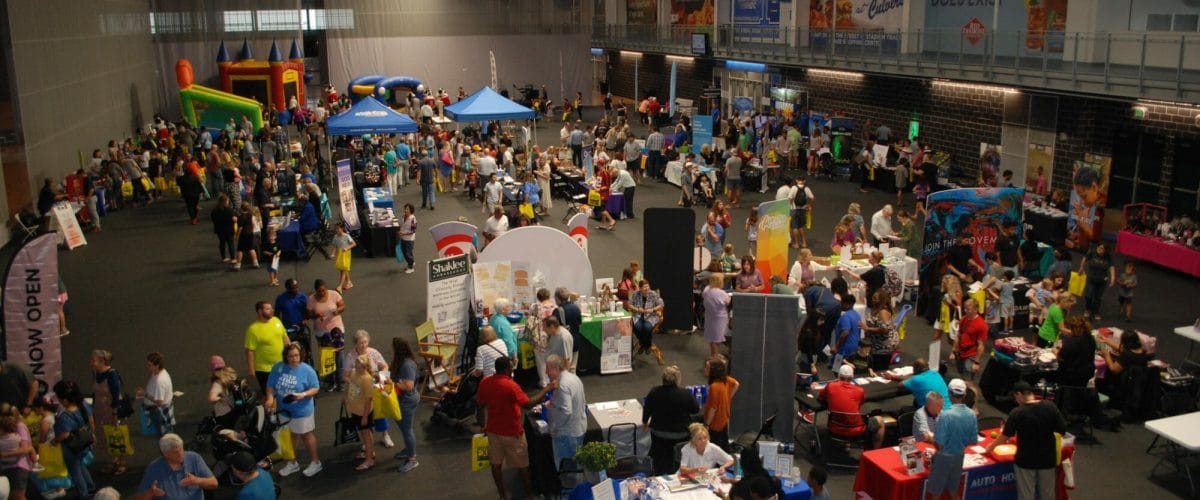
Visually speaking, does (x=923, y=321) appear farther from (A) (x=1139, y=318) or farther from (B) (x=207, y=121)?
(B) (x=207, y=121)

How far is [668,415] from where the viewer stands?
8625 mm

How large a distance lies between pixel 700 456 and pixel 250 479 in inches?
136

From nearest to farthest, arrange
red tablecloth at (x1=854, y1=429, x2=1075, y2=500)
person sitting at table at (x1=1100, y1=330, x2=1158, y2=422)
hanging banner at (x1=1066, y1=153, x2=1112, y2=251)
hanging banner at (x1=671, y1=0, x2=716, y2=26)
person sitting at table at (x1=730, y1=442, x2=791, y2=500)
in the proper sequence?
person sitting at table at (x1=730, y1=442, x2=791, y2=500) < red tablecloth at (x1=854, y1=429, x2=1075, y2=500) < person sitting at table at (x1=1100, y1=330, x2=1158, y2=422) < hanging banner at (x1=1066, y1=153, x2=1112, y2=251) < hanging banner at (x1=671, y1=0, x2=716, y2=26)

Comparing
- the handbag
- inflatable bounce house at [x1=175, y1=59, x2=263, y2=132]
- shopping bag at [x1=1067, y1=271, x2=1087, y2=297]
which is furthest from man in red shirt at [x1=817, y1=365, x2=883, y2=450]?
inflatable bounce house at [x1=175, y1=59, x2=263, y2=132]

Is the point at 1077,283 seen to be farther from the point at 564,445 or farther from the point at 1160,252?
the point at 564,445

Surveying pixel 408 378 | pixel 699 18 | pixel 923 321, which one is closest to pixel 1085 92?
pixel 923 321

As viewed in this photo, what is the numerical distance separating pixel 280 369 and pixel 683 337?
19.3 feet

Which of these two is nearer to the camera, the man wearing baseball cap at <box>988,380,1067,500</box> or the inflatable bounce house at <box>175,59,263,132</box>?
the man wearing baseball cap at <box>988,380,1067,500</box>

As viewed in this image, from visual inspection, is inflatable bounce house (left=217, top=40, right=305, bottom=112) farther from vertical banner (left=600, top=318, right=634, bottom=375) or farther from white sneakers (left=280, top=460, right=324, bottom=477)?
white sneakers (left=280, top=460, right=324, bottom=477)

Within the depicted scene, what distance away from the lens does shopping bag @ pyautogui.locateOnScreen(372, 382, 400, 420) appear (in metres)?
9.26

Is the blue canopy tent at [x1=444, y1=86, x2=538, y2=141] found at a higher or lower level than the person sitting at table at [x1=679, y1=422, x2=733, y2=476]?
higher

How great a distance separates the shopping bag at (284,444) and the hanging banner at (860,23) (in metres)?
18.5

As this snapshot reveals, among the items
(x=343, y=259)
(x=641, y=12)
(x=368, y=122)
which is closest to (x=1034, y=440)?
(x=343, y=259)

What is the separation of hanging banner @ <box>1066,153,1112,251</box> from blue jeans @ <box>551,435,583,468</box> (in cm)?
1244
